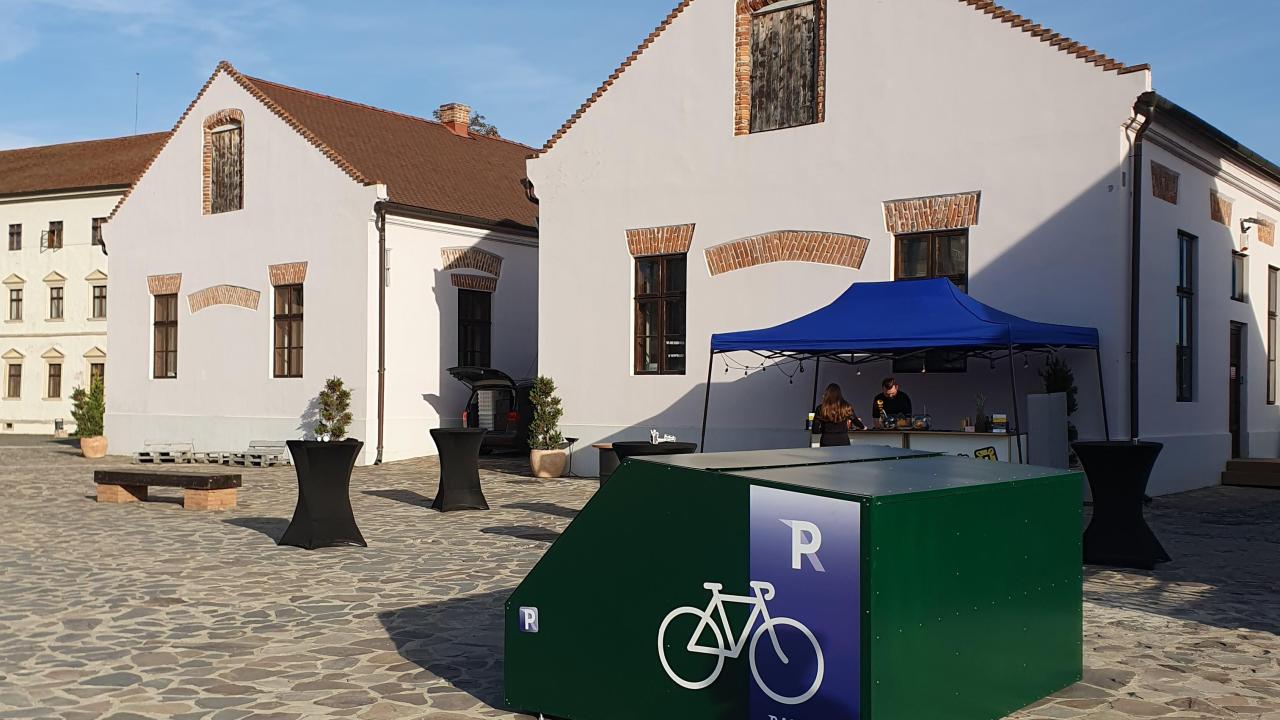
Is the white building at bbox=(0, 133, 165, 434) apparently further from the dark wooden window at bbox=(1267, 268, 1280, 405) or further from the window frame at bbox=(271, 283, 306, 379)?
the dark wooden window at bbox=(1267, 268, 1280, 405)

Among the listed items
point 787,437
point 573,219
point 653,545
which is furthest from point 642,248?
point 653,545

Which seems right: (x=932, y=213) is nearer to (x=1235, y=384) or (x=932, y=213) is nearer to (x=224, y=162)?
(x=1235, y=384)

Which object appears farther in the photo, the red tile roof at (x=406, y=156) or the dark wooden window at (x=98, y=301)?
the dark wooden window at (x=98, y=301)

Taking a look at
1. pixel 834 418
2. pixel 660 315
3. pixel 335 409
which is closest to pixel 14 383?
pixel 335 409

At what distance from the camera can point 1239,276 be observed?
18.3m

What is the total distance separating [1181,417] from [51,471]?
17.3m

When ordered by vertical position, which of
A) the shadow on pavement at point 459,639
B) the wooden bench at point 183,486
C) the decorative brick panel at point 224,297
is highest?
the decorative brick panel at point 224,297

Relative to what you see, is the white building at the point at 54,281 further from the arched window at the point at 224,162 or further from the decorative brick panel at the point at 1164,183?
the decorative brick panel at the point at 1164,183

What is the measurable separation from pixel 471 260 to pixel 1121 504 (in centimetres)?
1557

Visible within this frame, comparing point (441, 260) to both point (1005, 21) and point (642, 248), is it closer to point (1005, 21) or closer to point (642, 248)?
point (642, 248)

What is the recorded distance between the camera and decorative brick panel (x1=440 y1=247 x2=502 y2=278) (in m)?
22.9

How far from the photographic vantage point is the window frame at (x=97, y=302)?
40031 millimetres

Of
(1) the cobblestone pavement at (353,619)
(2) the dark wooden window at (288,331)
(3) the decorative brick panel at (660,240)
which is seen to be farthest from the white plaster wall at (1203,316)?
(2) the dark wooden window at (288,331)

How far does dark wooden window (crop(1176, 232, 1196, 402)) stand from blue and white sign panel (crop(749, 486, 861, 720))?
42.7 ft
